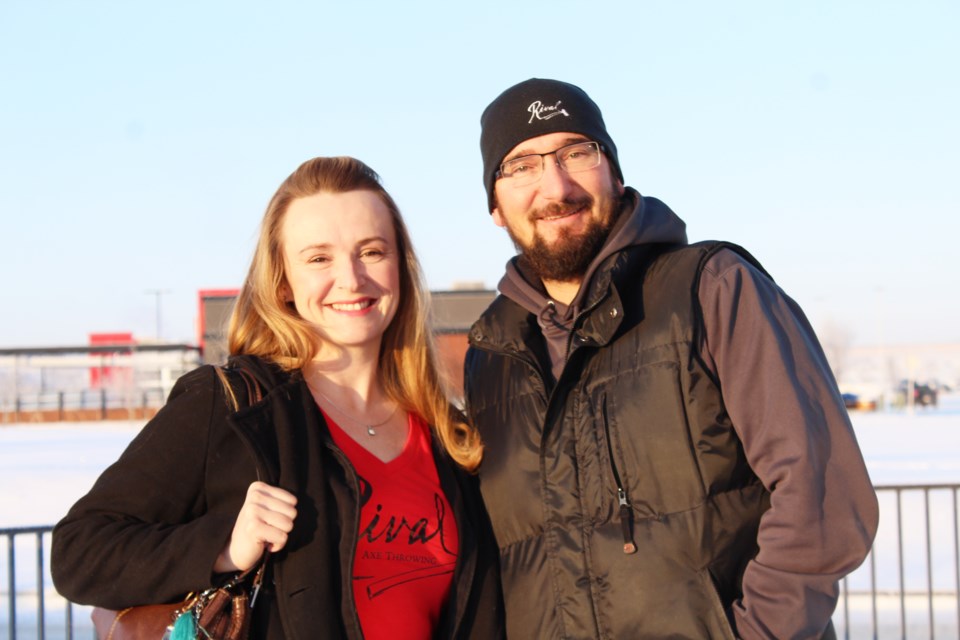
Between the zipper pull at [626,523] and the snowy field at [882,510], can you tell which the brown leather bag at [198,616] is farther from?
the snowy field at [882,510]

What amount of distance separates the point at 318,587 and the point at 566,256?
1.36 m

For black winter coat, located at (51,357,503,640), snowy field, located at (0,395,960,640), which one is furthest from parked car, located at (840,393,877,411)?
black winter coat, located at (51,357,503,640)

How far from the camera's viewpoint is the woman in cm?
248

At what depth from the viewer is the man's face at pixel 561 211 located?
3.23m

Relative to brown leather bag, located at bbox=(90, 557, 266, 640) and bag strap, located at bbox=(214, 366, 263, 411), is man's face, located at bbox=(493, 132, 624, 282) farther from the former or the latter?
brown leather bag, located at bbox=(90, 557, 266, 640)

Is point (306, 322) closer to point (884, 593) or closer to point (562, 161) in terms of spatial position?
point (562, 161)

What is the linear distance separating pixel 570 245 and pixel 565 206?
0.14 m

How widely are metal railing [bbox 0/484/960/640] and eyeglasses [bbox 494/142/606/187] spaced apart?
164 inches

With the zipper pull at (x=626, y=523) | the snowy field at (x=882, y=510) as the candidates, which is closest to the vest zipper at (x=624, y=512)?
the zipper pull at (x=626, y=523)

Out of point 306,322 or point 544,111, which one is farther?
point 544,111

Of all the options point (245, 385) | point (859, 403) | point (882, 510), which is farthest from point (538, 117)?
point (859, 403)

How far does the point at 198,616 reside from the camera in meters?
2.40

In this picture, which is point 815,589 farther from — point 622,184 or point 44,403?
point 44,403

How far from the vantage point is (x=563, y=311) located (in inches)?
130
